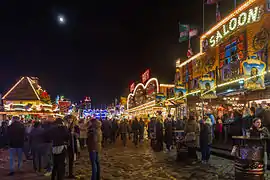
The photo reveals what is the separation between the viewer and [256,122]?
7.79 m

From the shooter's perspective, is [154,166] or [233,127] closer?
[154,166]

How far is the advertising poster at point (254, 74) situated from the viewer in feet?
47.0

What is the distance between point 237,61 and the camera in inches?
776

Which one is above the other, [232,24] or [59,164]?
[232,24]

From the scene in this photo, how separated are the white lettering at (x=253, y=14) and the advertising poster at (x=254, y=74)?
5508mm

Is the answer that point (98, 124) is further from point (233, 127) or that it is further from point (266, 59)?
point (266, 59)

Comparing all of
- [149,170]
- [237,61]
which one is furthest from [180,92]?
[149,170]

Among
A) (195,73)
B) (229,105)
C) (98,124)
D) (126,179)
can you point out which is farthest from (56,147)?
(195,73)

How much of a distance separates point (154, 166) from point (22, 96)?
106ft

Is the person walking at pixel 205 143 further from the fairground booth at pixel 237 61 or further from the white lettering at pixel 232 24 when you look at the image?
the white lettering at pixel 232 24

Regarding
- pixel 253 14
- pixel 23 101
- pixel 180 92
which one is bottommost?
pixel 180 92

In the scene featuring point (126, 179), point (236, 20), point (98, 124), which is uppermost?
point (236, 20)

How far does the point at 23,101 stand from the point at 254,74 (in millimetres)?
32431

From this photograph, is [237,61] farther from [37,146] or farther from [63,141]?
[63,141]
